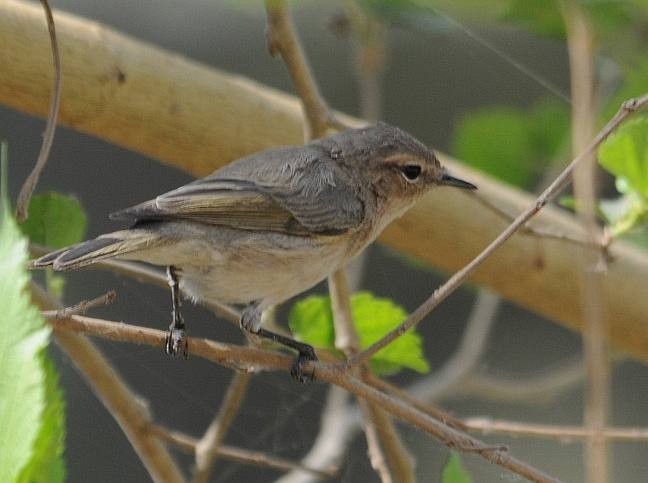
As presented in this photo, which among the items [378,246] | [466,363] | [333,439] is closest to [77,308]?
[333,439]

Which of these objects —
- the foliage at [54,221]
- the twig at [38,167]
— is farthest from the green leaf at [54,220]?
the twig at [38,167]

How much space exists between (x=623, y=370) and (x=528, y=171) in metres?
2.33

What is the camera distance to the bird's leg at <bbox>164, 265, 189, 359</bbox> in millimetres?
1398

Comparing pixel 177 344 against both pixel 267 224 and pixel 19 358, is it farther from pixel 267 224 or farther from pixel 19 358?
pixel 19 358

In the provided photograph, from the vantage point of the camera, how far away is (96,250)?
4.63 ft

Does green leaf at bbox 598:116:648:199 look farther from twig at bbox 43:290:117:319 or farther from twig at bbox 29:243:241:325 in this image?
twig at bbox 43:290:117:319

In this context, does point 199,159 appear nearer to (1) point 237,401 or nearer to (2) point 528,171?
(1) point 237,401

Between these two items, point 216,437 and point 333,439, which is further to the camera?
point 333,439

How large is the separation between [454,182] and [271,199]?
1.33 feet

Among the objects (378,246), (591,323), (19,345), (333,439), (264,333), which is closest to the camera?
(19,345)

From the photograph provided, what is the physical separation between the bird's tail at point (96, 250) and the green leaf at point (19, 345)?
2.10 feet

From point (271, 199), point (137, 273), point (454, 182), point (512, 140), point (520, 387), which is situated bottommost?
point (137, 273)

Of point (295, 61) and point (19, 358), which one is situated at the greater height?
point (295, 61)

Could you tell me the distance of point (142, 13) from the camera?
468 centimetres
